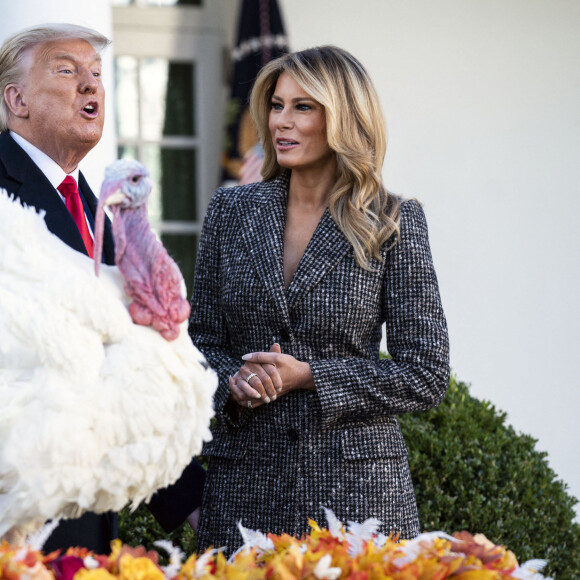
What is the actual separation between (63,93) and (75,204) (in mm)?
288

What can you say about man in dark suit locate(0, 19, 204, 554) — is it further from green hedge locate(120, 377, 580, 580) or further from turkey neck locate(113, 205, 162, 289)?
green hedge locate(120, 377, 580, 580)

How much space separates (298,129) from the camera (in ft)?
8.50

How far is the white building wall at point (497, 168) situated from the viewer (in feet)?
20.4

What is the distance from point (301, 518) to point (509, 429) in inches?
60.5

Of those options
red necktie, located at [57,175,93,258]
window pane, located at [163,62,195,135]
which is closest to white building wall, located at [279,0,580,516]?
window pane, located at [163,62,195,135]

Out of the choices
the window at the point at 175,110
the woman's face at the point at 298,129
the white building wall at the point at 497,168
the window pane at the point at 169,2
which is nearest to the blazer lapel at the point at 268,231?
the woman's face at the point at 298,129

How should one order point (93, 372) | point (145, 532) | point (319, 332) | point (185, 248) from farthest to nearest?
point (185, 248)
point (145, 532)
point (319, 332)
point (93, 372)

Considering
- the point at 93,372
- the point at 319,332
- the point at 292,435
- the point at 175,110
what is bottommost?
the point at 292,435

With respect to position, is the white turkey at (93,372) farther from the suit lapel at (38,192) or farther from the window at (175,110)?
the window at (175,110)

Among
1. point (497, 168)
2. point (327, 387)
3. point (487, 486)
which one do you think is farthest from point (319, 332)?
point (497, 168)

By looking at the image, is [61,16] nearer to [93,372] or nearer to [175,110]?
[175,110]

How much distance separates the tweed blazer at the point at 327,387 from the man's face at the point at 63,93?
26.6 inches

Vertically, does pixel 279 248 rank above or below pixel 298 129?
below

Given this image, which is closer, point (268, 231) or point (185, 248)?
point (268, 231)
